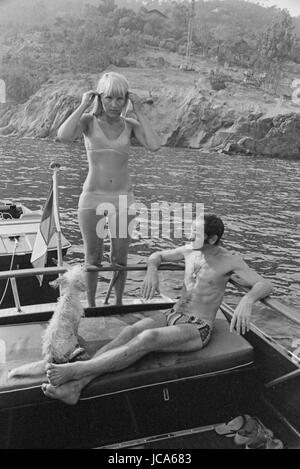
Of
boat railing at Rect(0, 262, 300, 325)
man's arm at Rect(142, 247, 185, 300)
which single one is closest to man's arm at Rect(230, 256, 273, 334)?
boat railing at Rect(0, 262, 300, 325)

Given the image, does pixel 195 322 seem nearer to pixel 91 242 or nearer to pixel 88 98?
pixel 91 242

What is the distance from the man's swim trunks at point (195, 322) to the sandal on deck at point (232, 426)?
2.70 ft

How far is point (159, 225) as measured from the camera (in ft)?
60.8

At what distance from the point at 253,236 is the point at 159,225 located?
12.0ft

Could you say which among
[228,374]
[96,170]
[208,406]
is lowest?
[208,406]

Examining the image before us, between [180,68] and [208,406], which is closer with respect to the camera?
[208,406]

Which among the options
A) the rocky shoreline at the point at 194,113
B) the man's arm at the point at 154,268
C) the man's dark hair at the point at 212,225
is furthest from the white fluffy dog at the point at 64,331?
the rocky shoreline at the point at 194,113

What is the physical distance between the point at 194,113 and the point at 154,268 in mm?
60243

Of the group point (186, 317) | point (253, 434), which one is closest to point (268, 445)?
point (253, 434)

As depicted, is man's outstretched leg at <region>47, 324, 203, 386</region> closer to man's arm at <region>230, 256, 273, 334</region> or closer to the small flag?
man's arm at <region>230, 256, 273, 334</region>

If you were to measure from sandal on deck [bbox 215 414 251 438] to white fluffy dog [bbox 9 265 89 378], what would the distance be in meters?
1.56

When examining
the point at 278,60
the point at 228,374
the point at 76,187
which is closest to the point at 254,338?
the point at 228,374

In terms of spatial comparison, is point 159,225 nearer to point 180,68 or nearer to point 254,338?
point 254,338

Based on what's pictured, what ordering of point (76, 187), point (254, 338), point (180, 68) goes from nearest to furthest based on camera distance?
point (254, 338) < point (76, 187) < point (180, 68)
